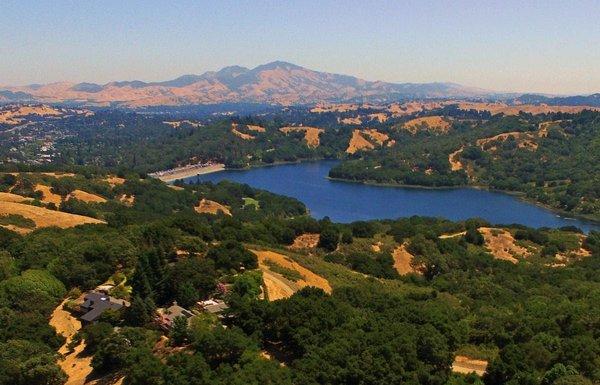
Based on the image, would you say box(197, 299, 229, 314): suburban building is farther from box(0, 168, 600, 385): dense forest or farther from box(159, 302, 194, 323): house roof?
box(159, 302, 194, 323): house roof

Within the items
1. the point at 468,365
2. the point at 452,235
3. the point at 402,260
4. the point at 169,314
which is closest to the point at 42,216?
the point at 402,260

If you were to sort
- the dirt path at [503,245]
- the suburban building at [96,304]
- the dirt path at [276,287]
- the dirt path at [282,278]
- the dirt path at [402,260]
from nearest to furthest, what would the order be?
the suburban building at [96,304], the dirt path at [276,287], the dirt path at [282,278], the dirt path at [402,260], the dirt path at [503,245]

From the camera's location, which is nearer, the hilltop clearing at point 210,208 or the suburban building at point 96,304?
the suburban building at point 96,304

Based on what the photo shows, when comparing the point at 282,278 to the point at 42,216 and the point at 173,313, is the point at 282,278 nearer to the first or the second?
the point at 173,313

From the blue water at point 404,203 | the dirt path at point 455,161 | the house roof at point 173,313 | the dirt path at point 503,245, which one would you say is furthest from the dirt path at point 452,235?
the dirt path at point 455,161

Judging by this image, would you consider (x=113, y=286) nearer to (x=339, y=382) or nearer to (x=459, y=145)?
(x=339, y=382)

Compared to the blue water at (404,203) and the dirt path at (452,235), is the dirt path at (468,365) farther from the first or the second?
the blue water at (404,203)
